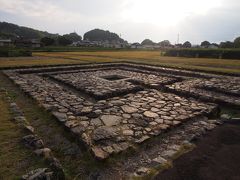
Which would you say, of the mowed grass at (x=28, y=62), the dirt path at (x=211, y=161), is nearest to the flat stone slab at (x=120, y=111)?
the dirt path at (x=211, y=161)

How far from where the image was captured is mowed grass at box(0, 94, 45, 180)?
10.9 ft

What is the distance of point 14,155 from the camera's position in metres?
3.76

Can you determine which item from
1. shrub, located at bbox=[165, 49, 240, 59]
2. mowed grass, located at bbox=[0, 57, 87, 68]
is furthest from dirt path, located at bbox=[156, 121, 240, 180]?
shrub, located at bbox=[165, 49, 240, 59]

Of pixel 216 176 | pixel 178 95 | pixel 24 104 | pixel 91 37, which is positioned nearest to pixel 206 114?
pixel 178 95

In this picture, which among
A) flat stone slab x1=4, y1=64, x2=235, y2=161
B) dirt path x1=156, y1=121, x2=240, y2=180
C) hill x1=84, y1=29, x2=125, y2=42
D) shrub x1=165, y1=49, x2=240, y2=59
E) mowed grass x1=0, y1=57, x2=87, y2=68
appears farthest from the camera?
hill x1=84, y1=29, x2=125, y2=42

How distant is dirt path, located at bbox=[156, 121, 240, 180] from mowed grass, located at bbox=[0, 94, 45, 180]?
227cm

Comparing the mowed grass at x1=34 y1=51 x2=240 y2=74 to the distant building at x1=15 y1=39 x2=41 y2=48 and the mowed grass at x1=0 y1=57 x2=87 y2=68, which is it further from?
the distant building at x1=15 y1=39 x2=41 y2=48

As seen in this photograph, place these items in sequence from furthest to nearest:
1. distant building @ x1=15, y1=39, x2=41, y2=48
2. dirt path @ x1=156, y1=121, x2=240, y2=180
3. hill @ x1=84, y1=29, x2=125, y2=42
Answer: hill @ x1=84, y1=29, x2=125, y2=42 → distant building @ x1=15, y1=39, x2=41, y2=48 → dirt path @ x1=156, y1=121, x2=240, y2=180

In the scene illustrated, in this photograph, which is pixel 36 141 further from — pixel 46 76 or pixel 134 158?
pixel 46 76

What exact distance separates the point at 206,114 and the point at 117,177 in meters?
4.10

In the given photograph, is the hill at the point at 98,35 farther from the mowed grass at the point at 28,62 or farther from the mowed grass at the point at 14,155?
the mowed grass at the point at 14,155

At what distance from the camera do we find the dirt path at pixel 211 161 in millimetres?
3525

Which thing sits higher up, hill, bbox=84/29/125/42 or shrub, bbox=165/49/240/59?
hill, bbox=84/29/125/42

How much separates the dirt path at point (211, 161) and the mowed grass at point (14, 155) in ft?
7.45
